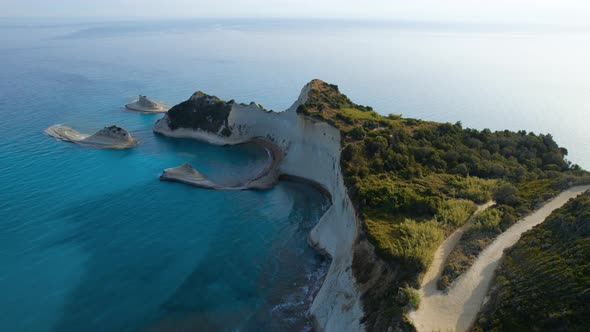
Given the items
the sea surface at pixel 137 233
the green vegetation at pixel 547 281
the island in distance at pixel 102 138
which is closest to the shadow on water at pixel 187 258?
the sea surface at pixel 137 233

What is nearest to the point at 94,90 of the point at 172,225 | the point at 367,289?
the point at 172,225

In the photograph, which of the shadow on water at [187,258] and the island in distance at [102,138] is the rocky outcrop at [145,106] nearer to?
the island in distance at [102,138]

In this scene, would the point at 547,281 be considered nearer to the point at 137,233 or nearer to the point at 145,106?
the point at 137,233

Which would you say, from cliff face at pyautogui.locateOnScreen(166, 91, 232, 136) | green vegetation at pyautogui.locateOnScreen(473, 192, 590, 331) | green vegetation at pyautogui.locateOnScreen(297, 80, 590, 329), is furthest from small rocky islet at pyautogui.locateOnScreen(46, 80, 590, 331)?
cliff face at pyautogui.locateOnScreen(166, 91, 232, 136)

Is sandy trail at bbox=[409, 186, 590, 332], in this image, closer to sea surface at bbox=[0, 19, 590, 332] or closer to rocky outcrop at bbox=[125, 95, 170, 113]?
sea surface at bbox=[0, 19, 590, 332]

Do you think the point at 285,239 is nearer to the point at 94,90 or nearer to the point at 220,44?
the point at 94,90

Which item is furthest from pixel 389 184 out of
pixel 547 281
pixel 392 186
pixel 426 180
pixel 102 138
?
pixel 102 138
